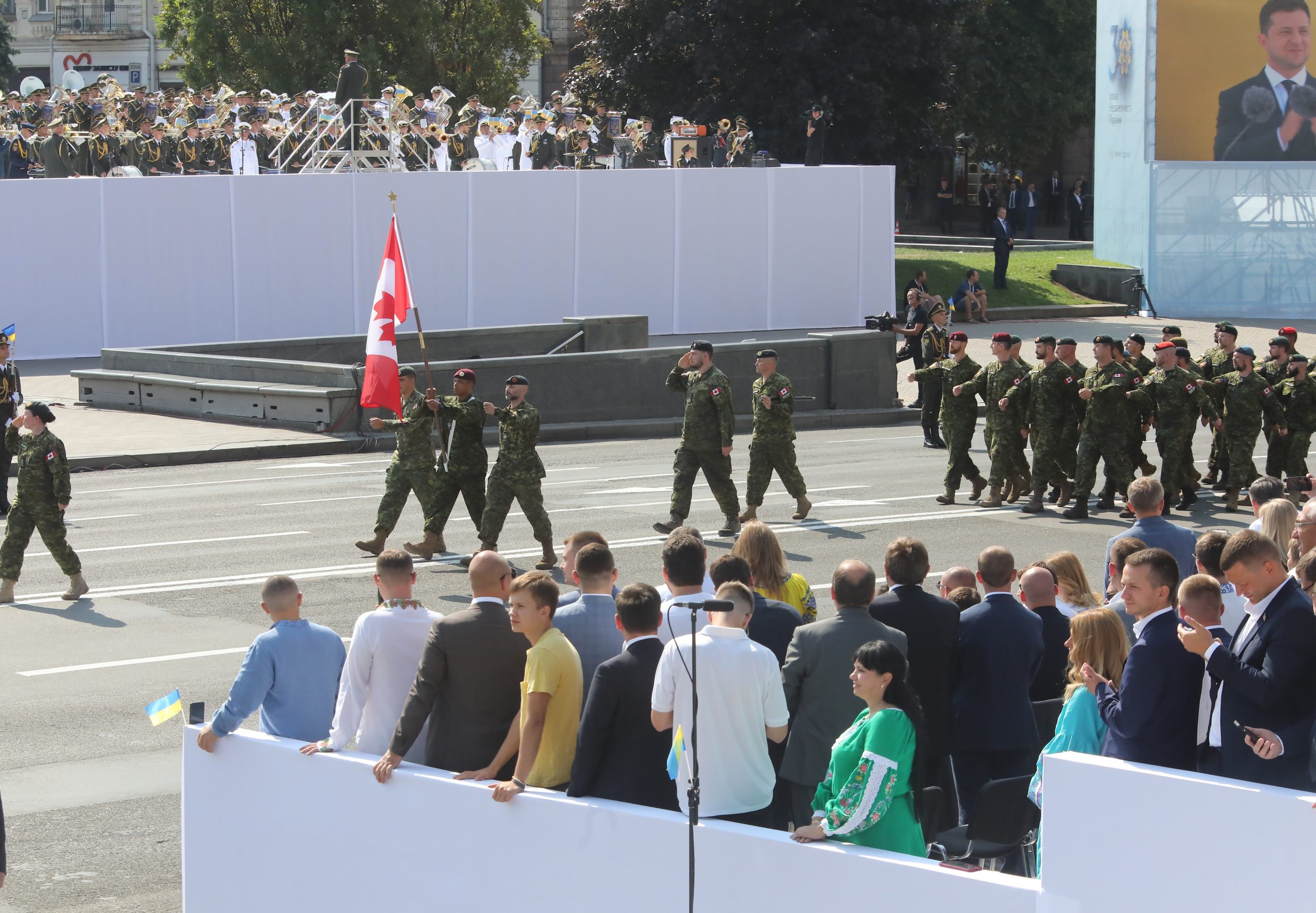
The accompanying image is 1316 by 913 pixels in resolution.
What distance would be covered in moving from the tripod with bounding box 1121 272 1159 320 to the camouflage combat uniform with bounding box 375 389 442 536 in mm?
29312

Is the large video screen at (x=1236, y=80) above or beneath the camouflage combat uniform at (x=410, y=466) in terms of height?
above

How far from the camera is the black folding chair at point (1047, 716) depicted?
26.6ft

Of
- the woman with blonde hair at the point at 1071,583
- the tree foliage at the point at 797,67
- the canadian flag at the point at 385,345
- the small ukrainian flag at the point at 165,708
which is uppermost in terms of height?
the tree foliage at the point at 797,67

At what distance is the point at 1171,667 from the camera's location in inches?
235

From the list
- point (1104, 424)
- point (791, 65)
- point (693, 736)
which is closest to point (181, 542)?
point (1104, 424)

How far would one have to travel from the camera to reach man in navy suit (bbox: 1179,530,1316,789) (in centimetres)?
565

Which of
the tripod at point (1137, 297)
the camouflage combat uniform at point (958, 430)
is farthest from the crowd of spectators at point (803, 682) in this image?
the tripod at point (1137, 297)

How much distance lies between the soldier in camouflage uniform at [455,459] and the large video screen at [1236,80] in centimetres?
2945

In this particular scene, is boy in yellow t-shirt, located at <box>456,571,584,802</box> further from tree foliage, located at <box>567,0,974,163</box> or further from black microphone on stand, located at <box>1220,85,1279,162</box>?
tree foliage, located at <box>567,0,974,163</box>

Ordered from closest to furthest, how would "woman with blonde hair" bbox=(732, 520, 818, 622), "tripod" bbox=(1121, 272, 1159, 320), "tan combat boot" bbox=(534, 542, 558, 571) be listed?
"woman with blonde hair" bbox=(732, 520, 818, 622), "tan combat boot" bbox=(534, 542, 558, 571), "tripod" bbox=(1121, 272, 1159, 320)

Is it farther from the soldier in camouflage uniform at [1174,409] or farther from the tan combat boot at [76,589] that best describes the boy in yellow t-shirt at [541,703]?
the soldier in camouflage uniform at [1174,409]

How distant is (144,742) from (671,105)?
38.1 metres

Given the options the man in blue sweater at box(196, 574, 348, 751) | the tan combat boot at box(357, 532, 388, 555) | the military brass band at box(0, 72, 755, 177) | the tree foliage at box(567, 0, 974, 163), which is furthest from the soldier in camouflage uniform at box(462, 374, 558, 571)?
the tree foliage at box(567, 0, 974, 163)

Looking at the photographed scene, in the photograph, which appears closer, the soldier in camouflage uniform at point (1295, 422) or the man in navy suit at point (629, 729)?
the man in navy suit at point (629, 729)
